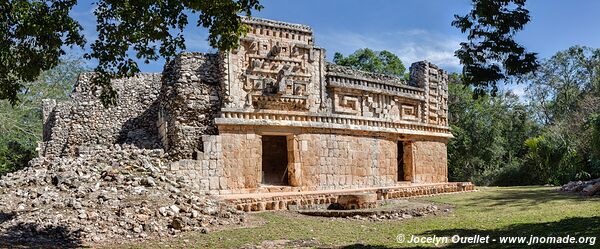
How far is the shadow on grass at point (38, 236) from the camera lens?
769 centimetres

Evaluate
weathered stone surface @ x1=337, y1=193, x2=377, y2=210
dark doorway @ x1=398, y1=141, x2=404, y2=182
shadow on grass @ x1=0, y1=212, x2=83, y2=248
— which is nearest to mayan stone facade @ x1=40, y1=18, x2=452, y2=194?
dark doorway @ x1=398, y1=141, x2=404, y2=182

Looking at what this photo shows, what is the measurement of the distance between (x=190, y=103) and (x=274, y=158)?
17.0 ft

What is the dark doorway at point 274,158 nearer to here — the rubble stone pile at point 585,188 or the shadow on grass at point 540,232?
the rubble stone pile at point 585,188

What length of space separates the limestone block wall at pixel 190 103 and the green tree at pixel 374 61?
1847 cm

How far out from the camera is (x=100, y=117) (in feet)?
50.8

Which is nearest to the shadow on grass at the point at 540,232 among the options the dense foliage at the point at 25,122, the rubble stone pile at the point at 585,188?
the rubble stone pile at the point at 585,188

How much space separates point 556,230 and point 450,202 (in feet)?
19.3

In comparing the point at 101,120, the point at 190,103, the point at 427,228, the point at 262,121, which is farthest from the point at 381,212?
the point at 101,120

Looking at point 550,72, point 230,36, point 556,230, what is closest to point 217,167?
point 230,36

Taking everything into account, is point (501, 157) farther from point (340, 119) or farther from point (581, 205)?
point (581, 205)

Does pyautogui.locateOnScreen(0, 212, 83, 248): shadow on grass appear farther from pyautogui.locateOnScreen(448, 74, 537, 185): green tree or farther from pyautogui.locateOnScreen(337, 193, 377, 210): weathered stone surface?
pyautogui.locateOnScreen(448, 74, 537, 185): green tree

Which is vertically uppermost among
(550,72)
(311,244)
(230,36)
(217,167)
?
(550,72)

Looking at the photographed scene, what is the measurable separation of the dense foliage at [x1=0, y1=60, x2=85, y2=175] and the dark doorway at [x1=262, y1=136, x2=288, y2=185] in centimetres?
1091

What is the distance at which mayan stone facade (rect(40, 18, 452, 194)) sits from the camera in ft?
45.4
